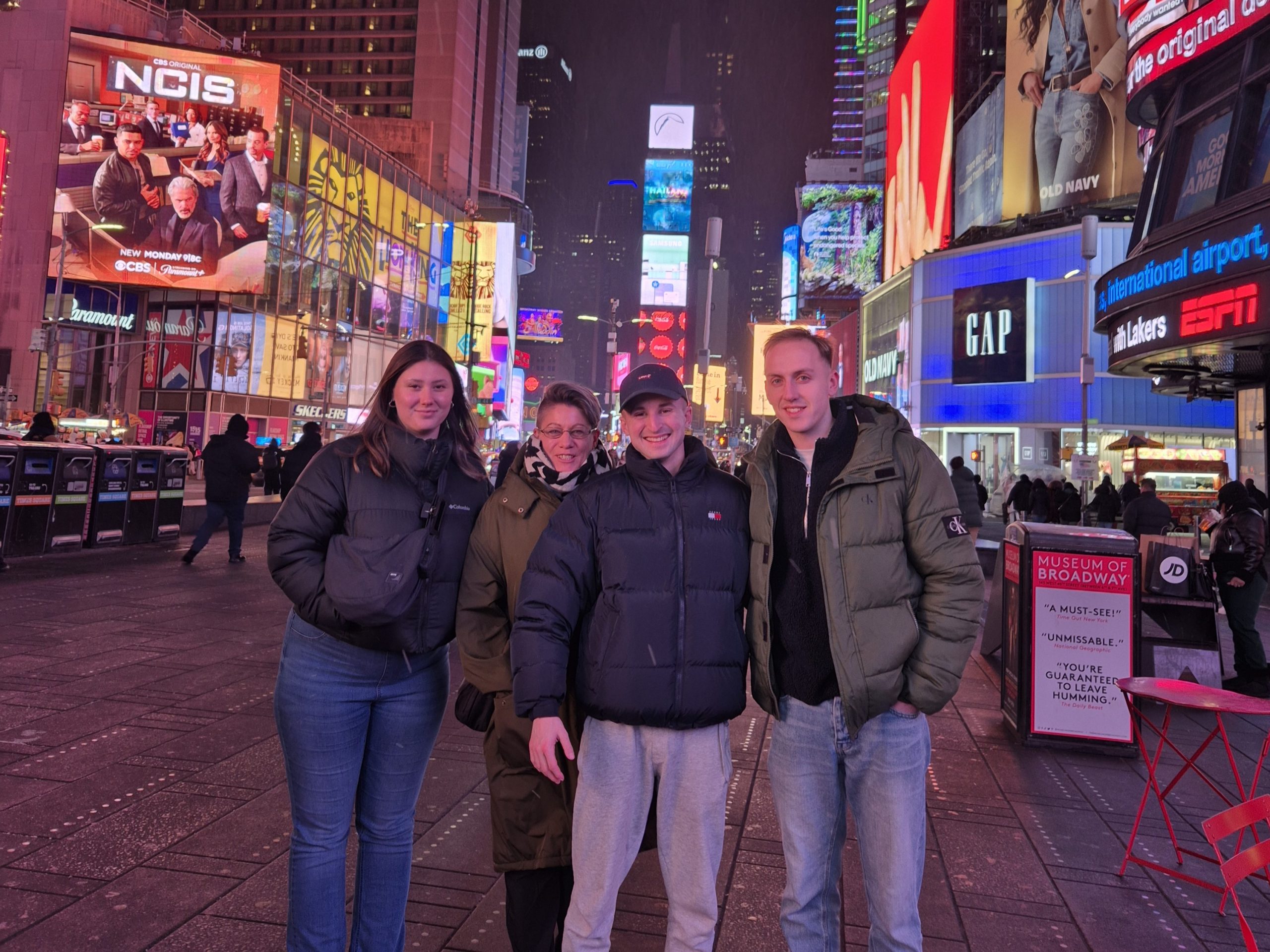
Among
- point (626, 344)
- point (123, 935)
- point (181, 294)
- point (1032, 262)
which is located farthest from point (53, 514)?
point (626, 344)

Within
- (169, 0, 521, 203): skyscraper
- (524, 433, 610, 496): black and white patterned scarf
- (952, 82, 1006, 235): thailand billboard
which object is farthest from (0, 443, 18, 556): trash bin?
(169, 0, 521, 203): skyscraper

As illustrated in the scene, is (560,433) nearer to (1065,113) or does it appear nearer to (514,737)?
(514,737)

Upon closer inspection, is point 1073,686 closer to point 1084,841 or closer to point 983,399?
point 1084,841

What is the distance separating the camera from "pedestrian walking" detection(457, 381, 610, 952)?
293 cm

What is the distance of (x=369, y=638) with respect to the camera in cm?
277

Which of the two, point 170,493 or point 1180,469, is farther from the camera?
point 1180,469

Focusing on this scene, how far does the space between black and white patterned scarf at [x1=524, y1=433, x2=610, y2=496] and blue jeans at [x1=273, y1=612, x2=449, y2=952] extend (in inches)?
27.1

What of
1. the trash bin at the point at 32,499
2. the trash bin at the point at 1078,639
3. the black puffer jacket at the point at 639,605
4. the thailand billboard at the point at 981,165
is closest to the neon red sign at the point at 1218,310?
the trash bin at the point at 1078,639

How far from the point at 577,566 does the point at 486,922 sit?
169cm

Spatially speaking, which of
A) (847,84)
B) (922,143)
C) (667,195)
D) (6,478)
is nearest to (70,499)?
(6,478)

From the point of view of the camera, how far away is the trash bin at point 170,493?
15914 millimetres

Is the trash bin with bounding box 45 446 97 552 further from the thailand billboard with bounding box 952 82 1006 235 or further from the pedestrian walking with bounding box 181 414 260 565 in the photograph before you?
the thailand billboard with bounding box 952 82 1006 235

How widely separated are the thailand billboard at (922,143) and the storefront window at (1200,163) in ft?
135

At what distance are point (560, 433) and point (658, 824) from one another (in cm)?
137
